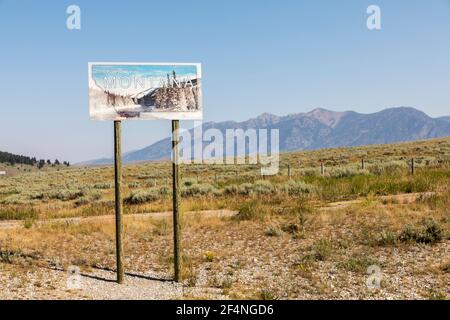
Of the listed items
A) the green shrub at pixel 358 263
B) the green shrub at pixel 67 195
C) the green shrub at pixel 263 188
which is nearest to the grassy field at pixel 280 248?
the green shrub at pixel 358 263

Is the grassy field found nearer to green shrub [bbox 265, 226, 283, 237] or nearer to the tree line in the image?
green shrub [bbox 265, 226, 283, 237]

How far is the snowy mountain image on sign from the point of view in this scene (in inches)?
331

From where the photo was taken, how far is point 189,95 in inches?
344

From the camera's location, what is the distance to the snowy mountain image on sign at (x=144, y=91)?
8414 millimetres

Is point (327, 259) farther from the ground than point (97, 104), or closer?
closer

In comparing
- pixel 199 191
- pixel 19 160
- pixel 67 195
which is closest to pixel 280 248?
pixel 199 191

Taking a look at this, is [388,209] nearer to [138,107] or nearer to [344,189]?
[344,189]

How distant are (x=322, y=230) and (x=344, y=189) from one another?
8.75 meters

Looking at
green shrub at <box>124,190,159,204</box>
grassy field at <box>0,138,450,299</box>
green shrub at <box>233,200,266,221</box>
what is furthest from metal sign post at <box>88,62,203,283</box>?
green shrub at <box>124,190,159,204</box>

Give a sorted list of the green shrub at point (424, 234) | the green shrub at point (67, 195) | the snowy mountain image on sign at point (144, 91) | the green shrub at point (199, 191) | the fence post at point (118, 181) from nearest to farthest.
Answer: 1. the snowy mountain image on sign at point (144, 91)
2. the fence post at point (118, 181)
3. the green shrub at point (424, 234)
4. the green shrub at point (199, 191)
5. the green shrub at point (67, 195)

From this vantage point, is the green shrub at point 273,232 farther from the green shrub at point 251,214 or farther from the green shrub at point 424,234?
the green shrub at point 424,234

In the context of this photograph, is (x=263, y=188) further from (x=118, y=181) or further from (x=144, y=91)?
(x=144, y=91)
